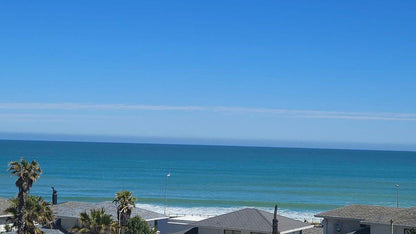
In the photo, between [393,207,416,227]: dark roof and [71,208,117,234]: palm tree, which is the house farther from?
[71,208,117,234]: palm tree

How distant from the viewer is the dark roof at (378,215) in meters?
46.2

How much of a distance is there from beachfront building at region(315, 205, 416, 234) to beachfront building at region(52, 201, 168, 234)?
13.4 m

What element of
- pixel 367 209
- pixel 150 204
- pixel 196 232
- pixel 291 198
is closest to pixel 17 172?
pixel 196 232

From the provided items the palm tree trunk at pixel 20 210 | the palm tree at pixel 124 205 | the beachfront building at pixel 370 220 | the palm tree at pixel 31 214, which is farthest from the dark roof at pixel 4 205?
the beachfront building at pixel 370 220

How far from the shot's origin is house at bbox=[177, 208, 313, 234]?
154 ft

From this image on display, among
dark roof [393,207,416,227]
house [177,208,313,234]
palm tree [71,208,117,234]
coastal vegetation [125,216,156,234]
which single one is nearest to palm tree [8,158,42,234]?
palm tree [71,208,117,234]

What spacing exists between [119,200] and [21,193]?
20.5 feet

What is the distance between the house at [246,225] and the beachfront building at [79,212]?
235 inches

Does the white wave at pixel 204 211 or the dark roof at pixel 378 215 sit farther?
the white wave at pixel 204 211

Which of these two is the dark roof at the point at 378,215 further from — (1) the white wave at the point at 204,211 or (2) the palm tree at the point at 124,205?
(1) the white wave at the point at 204,211

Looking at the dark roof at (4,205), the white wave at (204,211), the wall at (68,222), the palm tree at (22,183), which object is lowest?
the white wave at (204,211)

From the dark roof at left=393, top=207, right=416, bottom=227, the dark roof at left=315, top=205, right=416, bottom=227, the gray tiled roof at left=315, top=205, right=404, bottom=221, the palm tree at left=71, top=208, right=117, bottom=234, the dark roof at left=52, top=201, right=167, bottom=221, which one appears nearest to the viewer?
the palm tree at left=71, top=208, right=117, bottom=234

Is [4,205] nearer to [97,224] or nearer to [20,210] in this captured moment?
[20,210]

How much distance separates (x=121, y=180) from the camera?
6811 inches
